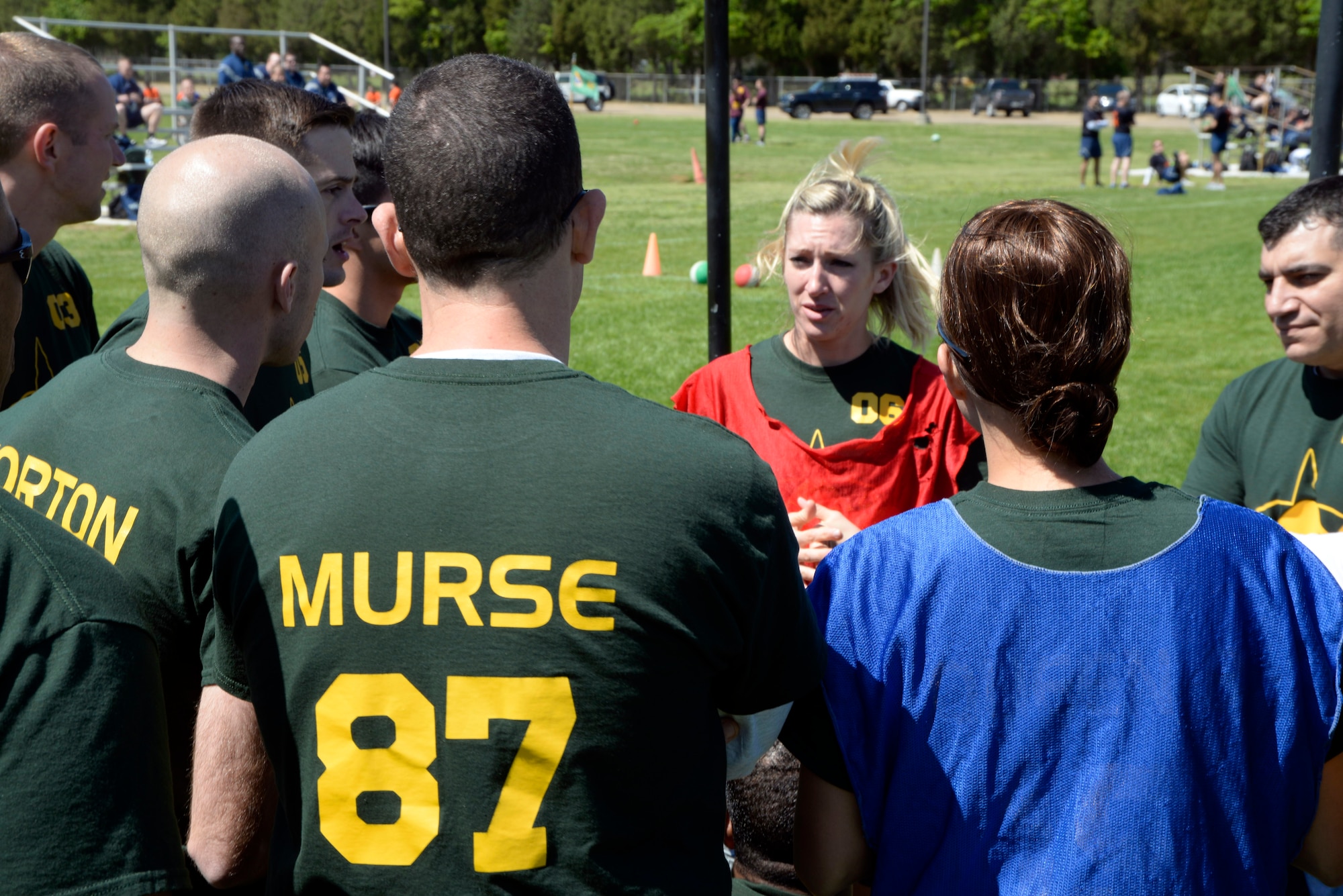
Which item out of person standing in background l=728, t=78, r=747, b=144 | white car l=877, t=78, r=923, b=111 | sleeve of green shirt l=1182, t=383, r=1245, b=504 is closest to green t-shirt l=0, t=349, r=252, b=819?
sleeve of green shirt l=1182, t=383, r=1245, b=504

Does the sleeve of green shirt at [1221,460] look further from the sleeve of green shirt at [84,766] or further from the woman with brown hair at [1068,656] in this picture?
the sleeve of green shirt at [84,766]

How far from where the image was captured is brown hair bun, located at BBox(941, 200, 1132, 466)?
1.86 meters

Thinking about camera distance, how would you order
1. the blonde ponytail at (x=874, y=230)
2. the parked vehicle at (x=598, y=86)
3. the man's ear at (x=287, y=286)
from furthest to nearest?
the parked vehicle at (x=598, y=86) → the blonde ponytail at (x=874, y=230) → the man's ear at (x=287, y=286)

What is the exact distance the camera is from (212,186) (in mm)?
2537

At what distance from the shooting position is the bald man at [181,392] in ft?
7.27

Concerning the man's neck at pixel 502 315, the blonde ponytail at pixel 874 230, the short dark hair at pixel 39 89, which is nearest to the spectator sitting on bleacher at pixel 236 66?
the short dark hair at pixel 39 89

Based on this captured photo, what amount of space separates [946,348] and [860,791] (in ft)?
2.49

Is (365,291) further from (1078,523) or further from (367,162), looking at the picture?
(1078,523)

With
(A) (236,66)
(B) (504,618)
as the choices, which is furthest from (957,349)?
(A) (236,66)

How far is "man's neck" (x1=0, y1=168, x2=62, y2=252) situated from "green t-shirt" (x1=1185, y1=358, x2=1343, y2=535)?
3.87 metres

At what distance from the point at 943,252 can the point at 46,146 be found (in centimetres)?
1372

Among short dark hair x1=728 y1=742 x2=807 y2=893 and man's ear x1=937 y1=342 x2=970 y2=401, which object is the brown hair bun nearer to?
man's ear x1=937 y1=342 x2=970 y2=401

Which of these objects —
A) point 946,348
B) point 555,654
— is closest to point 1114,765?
point 946,348

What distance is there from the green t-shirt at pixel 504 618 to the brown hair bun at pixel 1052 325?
47 cm
